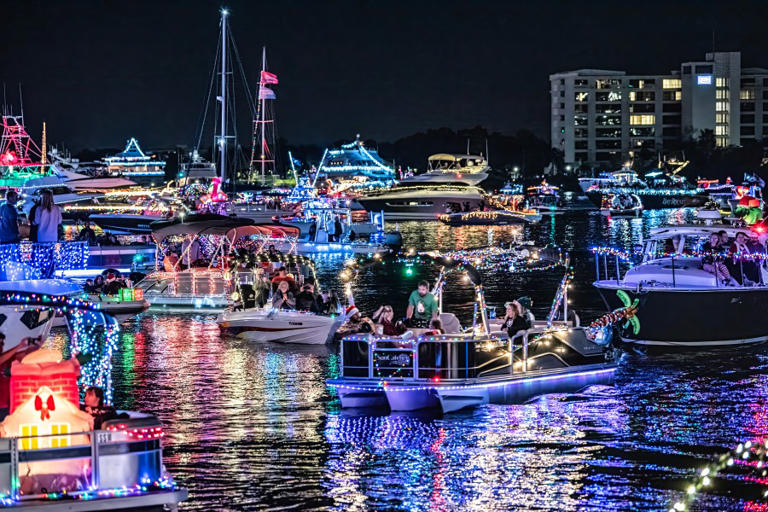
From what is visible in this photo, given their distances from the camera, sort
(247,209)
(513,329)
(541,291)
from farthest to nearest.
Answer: (247,209) < (541,291) < (513,329)

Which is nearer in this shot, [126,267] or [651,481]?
[651,481]

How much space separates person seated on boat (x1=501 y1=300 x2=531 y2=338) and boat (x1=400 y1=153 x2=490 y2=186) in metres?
129

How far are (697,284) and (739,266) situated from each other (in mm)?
1230

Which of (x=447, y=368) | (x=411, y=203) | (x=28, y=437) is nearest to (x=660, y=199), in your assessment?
(x=411, y=203)

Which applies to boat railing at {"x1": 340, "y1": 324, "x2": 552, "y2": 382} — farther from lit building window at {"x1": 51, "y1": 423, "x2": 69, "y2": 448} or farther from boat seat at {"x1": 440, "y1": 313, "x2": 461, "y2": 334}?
lit building window at {"x1": 51, "y1": 423, "x2": 69, "y2": 448}

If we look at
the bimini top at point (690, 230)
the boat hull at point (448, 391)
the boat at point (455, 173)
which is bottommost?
the boat hull at point (448, 391)

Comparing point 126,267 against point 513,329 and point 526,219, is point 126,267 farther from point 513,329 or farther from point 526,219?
point 526,219

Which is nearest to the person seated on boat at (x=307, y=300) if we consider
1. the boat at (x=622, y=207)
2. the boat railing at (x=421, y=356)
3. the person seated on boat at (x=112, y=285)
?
the person seated on boat at (x=112, y=285)

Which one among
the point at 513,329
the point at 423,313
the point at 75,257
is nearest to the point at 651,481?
the point at 513,329

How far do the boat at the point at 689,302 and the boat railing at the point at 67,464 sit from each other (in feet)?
62.3

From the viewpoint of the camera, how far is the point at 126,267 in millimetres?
51000

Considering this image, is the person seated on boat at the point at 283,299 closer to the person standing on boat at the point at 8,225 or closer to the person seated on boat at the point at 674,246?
the person standing on boat at the point at 8,225

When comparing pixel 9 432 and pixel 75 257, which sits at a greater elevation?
pixel 75 257

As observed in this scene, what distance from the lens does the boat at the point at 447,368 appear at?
22266mm
